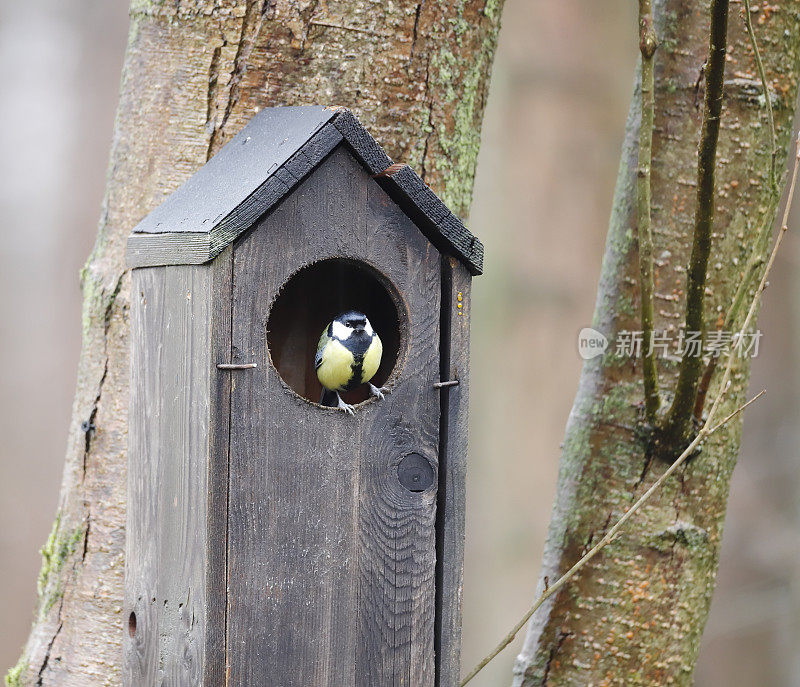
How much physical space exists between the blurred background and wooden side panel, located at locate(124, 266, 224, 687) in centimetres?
342

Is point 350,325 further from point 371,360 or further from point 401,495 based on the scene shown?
point 401,495

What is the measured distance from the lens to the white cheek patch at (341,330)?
198 centimetres

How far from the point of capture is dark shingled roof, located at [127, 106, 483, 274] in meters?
1.66

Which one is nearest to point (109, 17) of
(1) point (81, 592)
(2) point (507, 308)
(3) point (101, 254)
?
(2) point (507, 308)

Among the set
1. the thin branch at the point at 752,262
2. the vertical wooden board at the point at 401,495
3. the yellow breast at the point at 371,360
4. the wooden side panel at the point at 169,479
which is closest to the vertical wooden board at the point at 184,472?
the wooden side panel at the point at 169,479

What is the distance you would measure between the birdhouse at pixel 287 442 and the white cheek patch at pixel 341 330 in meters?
0.16

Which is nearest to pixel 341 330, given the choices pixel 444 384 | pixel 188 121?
pixel 444 384

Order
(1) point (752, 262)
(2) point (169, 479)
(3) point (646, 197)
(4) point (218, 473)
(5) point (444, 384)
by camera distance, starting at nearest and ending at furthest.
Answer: (4) point (218, 473)
(2) point (169, 479)
(5) point (444, 384)
(3) point (646, 197)
(1) point (752, 262)

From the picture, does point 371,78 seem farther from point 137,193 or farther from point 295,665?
point 295,665

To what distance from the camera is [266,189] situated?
167 centimetres

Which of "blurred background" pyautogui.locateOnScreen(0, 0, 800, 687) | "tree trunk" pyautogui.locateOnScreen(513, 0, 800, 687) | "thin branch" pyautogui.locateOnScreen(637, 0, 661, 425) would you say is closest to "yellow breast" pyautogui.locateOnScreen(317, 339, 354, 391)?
"thin branch" pyautogui.locateOnScreen(637, 0, 661, 425)

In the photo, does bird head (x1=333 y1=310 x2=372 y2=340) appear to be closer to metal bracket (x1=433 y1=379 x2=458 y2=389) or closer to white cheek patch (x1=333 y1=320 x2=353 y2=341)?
white cheek patch (x1=333 y1=320 x2=353 y2=341)

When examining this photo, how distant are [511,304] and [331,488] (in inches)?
174

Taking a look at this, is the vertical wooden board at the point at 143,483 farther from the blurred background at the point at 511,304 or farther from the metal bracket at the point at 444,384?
the blurred background at the point at 511,304
